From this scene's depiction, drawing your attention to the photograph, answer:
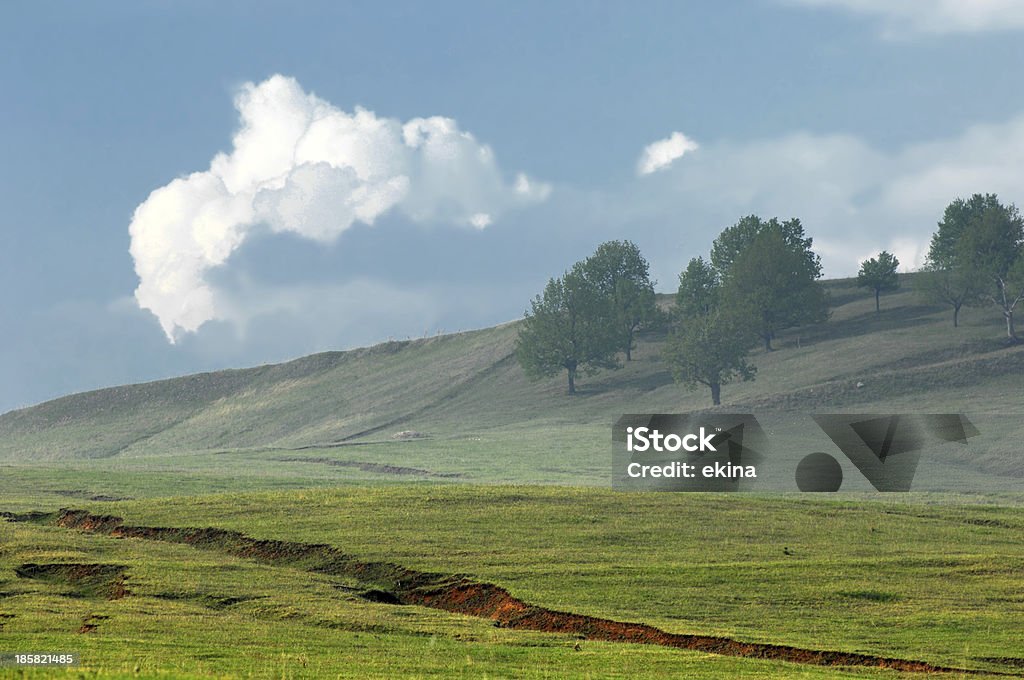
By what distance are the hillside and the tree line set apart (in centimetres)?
391

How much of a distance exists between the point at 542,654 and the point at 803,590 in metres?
15.7

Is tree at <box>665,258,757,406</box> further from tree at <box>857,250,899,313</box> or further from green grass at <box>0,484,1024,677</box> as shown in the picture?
green grass at <box>0,484,1024,677</box>

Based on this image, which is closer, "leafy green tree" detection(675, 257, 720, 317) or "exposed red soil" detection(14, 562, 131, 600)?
"exposed red soil" detection(14, 562, 131, 600)

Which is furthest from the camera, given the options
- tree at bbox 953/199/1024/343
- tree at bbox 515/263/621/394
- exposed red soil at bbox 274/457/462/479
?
tree at bbox 515/263/621/394

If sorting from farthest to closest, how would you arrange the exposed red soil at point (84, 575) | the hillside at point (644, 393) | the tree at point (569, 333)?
the tree at point (569, 333), the hillside at point (644, 393), the exposed red soil at point (84, 575)

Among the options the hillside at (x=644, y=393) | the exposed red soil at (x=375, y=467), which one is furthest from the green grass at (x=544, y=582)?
the hillside at (x=644, y=393)

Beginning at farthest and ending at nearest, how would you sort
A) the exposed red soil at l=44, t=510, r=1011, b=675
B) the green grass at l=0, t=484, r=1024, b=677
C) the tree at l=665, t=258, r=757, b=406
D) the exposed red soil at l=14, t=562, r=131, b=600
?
the tree at l=665, t=258, r=757, b=406, the exposed red soil at l=14, t=562, r=131, b=600, the exposed red soil at l=44, t=510, r=1011, b=675, the green grass at l=0, t=484, r=1024, b=677

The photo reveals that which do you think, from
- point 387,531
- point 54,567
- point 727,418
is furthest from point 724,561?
point 727,418

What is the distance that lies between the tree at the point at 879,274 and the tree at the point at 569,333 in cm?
4088

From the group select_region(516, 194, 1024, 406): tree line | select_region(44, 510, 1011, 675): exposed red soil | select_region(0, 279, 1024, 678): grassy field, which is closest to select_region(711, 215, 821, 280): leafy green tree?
select_region(516, 194, 1024, 406): tree line

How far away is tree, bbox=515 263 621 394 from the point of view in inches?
6742

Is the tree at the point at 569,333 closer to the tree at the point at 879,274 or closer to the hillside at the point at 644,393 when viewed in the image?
the hillside at the point at 644,393

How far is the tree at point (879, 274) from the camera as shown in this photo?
598ft

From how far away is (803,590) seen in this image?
44.5 m
